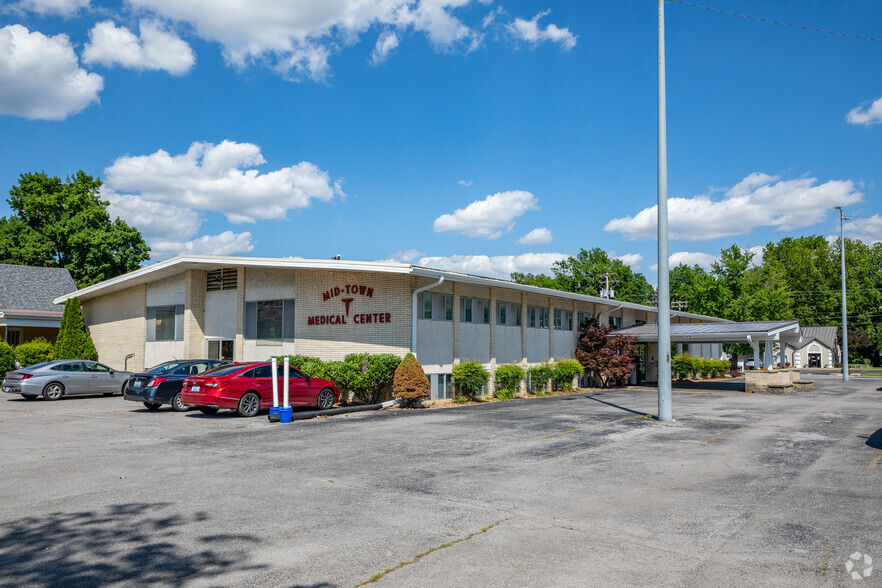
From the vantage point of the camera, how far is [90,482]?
30.1ft

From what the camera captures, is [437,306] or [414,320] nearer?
[414,320]

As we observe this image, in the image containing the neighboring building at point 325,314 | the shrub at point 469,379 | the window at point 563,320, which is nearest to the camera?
the neighboring building at point 325,314

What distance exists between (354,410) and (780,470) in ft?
39.5

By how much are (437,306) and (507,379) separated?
172 inches

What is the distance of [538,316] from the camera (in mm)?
30312

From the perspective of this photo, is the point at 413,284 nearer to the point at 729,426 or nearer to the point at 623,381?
the point at 729,426

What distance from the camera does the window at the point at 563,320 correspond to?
3216cm

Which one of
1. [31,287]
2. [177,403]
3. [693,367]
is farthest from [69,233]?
[693,367]

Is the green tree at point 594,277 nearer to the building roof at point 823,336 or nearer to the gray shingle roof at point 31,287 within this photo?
the building roof at point 823,336

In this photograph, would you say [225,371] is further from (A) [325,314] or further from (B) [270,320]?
(B) [270,320]

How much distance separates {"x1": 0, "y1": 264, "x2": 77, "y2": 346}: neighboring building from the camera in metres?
33.3

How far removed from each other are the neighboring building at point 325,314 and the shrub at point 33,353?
2.59 m

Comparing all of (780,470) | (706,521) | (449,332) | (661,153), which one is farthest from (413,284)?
(706,521)

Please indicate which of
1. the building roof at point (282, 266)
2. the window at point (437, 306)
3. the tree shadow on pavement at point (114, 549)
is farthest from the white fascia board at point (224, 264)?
the tree shadow on pavement at point (114, 549)
